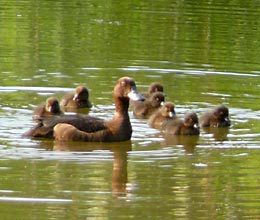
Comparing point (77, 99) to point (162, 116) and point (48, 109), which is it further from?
point (162, 116)

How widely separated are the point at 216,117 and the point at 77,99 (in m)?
2.22

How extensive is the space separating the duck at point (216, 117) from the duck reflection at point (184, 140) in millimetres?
497

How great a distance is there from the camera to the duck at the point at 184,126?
15.6 m

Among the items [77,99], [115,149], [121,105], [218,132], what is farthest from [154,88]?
[115,149]

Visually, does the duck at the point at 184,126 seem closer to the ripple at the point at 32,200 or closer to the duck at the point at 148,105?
the duck at the point at 148,105

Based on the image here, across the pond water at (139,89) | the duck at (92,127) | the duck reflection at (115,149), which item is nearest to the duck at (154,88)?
the pond water at (139,89)

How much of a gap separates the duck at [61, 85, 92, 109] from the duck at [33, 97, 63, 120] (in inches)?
27.7

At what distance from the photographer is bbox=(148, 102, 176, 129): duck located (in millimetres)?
16188

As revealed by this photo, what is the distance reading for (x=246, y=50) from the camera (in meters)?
22.8

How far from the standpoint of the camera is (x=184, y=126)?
51.3 feet

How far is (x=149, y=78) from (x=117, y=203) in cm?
838

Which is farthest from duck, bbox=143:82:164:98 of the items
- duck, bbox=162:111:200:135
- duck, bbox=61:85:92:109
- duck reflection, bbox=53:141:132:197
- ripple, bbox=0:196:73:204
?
ripple, bbox=0:196:73:204

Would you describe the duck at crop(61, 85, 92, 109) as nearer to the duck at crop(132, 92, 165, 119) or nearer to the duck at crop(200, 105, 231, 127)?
the duck at crop(132, 92, 165, 119)

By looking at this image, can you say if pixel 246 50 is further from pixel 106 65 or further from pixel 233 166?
pixel 233 166
